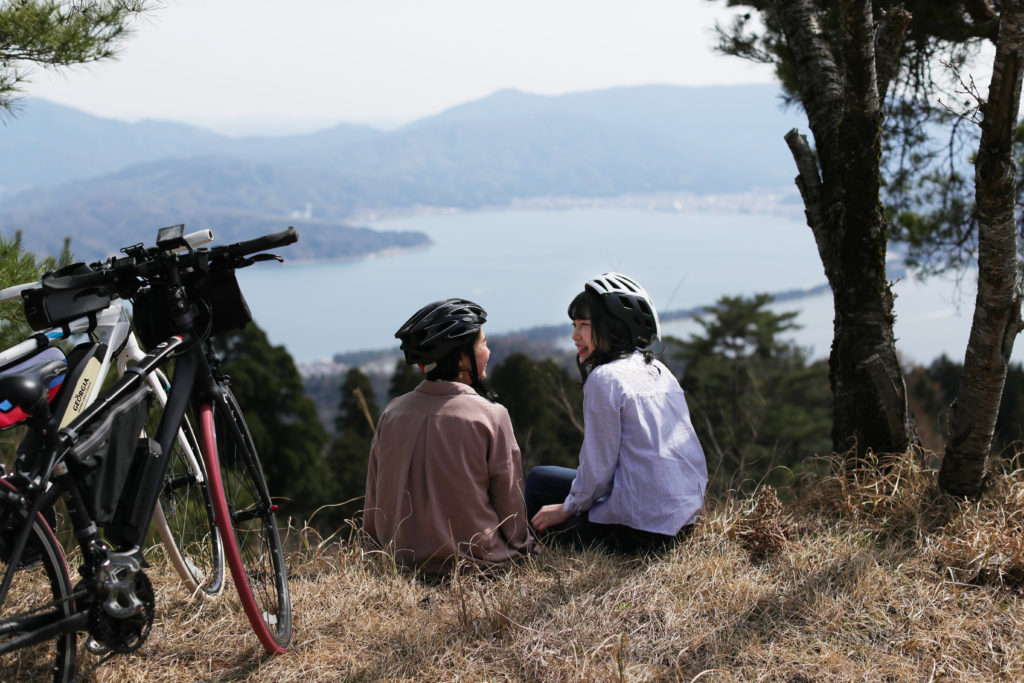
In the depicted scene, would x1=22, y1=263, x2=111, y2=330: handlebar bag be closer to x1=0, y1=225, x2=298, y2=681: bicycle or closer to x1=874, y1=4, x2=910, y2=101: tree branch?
x1=0, y1=225, x2=298, y2=681: bicycle

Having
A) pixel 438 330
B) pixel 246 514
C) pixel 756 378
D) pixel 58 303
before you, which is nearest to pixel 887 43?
pixel 438 330

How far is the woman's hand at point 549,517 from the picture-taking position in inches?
120

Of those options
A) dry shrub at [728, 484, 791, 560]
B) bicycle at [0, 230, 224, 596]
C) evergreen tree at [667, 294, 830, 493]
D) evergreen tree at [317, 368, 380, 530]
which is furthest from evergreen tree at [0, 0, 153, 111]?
evergreen tree at [667, 294, 830, 493]

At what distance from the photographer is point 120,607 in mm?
1903

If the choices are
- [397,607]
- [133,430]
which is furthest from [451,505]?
[133,430]

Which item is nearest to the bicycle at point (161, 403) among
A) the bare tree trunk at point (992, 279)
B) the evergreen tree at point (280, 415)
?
the bare tree trunk at point (992, 279)

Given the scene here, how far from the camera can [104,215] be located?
161500 millimetres

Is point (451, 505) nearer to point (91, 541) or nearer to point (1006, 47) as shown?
point (91, 541)

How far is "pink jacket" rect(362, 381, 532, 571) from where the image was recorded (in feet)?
9.09

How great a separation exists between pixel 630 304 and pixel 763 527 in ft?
3.29

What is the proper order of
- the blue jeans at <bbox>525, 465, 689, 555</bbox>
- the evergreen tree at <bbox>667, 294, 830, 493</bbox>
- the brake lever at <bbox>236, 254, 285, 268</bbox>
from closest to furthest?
the brake lever at <bbox>236, 254, 285, 268</bbox>
the blue jeans at <bbox>525, 465, 689, 555</bbox>
the evergreen tree at <bbox>667, 294, 830, 493</bbox>

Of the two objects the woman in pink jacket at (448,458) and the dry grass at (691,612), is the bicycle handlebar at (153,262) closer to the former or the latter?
the woman in pink jacket at (448,458)

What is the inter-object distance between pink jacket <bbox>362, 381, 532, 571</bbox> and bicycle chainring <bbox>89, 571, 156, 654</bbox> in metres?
0.97

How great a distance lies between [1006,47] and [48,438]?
3.21 meters
